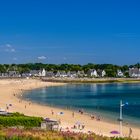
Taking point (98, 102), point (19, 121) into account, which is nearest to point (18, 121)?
point (19, 121)

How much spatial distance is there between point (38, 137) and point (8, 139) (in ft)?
5.92

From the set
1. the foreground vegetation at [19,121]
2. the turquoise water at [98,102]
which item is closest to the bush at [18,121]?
the foreground vegetation at [19,121]

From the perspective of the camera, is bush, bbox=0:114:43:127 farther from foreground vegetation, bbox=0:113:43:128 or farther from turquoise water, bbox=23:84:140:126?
turquoise water, bbox=23:84:140:126

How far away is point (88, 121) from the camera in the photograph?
50.3 meters

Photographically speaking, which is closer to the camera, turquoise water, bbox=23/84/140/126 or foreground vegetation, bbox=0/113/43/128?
foreground vegetation, bbox=0/113/43/128

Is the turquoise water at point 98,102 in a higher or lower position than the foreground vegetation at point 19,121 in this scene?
lower

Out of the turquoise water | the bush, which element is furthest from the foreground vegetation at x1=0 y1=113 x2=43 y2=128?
the turquoise water

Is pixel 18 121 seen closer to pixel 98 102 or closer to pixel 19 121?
pixel 19 121

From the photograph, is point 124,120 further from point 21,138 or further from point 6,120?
point 21,138

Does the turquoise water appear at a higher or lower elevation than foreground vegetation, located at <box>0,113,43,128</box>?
lower

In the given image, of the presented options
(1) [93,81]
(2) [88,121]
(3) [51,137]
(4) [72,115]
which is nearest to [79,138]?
(3) [51,137]

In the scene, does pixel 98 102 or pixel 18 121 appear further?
pixel 98 102

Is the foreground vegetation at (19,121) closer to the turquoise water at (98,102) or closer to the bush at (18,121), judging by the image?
the bush at (18,121)

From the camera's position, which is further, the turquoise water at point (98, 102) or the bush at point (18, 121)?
the turquoise water at point (98, 102)
